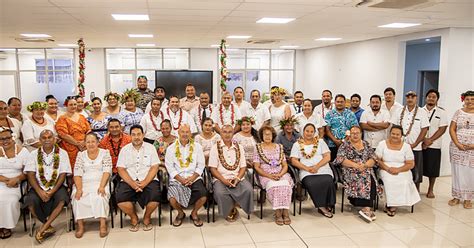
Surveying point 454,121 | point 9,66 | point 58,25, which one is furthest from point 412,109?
point 9,66

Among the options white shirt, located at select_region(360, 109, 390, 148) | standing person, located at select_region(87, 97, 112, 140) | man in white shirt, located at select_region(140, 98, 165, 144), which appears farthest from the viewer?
white shirt, located at select_region(360, 109, 390, 148)

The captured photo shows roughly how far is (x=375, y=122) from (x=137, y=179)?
345cm

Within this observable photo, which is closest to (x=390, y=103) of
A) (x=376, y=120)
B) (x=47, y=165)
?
(x=376, y=120)

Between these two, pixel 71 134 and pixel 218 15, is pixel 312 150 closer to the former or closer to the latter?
pixel 218 15

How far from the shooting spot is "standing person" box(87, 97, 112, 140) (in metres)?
5.12

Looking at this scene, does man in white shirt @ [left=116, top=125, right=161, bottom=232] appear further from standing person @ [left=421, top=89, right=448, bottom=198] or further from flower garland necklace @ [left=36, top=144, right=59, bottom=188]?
standing person @ [left=421, top=89, right=448, bottom=198]

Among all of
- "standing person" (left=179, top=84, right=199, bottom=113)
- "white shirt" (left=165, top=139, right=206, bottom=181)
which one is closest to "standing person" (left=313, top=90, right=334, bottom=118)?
"standing person" (left=179, top=84, right=199, bottom=113)

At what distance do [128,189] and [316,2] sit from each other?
129 inches

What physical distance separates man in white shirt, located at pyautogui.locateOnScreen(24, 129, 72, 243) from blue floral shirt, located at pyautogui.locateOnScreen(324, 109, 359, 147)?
360cm

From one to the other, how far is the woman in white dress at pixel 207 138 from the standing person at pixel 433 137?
3.07m

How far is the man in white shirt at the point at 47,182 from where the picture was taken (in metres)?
4.08

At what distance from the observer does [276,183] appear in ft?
15.0

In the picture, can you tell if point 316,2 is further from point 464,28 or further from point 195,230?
point 464,28

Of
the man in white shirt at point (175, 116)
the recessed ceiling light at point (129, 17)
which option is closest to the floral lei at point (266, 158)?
the man in white shirt at point (175, 116)
